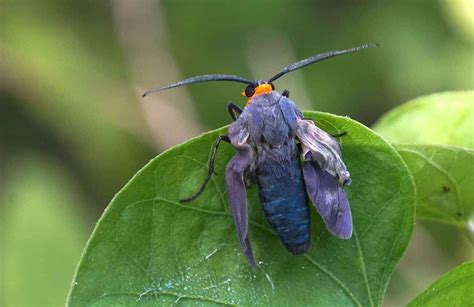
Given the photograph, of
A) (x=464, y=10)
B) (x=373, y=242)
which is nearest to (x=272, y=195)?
(x=373, y=242)

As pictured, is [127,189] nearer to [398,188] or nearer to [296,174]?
[296,174]

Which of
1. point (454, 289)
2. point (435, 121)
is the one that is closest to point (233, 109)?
point (435, 121)

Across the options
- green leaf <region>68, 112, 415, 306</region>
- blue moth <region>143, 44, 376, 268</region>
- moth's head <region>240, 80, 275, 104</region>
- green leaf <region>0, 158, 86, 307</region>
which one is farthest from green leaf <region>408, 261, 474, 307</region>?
green leaf <region>0, 158, 86, 307</region>

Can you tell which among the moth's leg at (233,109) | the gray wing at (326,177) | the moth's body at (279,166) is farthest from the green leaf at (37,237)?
the gray wing at (326,177)

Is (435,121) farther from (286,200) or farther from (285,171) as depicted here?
(286,200)

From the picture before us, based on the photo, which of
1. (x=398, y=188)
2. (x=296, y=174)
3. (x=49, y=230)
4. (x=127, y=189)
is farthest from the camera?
(x=49, y=230)

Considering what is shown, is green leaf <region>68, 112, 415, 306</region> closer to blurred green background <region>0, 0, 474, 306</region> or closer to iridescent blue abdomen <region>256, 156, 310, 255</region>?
iridescent blue abdomen <region>256, 156, 310, 255</region>

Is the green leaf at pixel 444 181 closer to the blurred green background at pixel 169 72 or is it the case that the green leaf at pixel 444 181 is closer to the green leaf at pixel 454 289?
the green leaf at pixel 454 289
